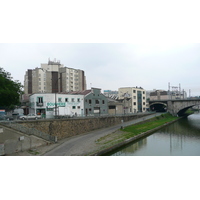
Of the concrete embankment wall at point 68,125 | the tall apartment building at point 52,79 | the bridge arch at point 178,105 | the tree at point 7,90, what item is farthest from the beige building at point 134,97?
the tree at point 7,90

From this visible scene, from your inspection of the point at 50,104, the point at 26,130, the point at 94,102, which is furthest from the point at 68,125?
the point at 94,102

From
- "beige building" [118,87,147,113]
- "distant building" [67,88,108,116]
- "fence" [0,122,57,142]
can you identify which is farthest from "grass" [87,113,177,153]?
"beige building" [118,87,147,113]

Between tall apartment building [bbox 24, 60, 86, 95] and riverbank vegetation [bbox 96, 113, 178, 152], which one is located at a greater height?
tall apartment building [bbox 24, 60, 86, 95]

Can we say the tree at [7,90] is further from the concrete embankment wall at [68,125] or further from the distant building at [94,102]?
the distant building at [94,102]

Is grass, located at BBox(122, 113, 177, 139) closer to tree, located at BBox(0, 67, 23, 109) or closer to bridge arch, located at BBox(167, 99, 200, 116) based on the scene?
bridge arch, located at BBox(167, 99, 200, 116)

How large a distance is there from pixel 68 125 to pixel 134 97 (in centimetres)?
4348

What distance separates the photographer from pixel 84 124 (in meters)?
32.9

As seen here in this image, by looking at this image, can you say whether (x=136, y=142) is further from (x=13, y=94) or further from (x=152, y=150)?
(x=13, y=94)

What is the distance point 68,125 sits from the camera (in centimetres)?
2936

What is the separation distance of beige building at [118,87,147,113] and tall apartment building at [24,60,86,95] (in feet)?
71.3

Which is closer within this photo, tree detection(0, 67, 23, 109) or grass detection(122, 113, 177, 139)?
tree detection(0, 67, 23, 109)

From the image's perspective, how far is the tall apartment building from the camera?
72000 millimetres

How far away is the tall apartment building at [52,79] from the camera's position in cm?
7200

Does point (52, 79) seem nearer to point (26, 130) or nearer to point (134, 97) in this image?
point (134, 97)
